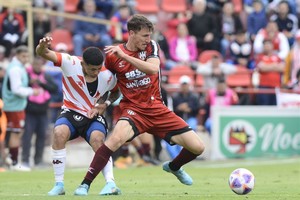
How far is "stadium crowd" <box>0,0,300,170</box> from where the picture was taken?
23.3 meters

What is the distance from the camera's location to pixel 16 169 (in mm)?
19906

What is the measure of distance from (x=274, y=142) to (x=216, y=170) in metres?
4.52

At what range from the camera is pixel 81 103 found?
12.6 metres

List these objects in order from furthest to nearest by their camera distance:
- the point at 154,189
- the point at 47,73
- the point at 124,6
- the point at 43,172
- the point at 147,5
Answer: the point at 147,5 < the point at 124,6 < the point at 47,73 < the point at 43,172 < the point at 154,189

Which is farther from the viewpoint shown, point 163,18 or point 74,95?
point 163,18

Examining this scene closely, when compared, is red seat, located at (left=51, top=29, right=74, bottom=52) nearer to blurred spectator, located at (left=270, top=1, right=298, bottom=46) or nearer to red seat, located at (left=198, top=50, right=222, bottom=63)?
red seat, located at (left=198, top=50, right=222, bottom=63)

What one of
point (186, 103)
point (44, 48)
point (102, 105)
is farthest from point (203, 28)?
point (44, 48)

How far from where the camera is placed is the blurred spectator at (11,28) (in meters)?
24.2

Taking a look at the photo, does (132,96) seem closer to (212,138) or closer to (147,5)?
(212,138)

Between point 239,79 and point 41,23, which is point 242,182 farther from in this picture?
point 41,23

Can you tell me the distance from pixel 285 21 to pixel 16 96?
10.4 m

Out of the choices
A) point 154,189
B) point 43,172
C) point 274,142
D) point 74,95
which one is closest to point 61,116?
point 74,95

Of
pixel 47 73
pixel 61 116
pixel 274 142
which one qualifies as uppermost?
pixel 61 116

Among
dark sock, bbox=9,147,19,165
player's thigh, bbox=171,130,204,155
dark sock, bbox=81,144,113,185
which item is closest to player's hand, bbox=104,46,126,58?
dark sock, bbox=81,144,113,185
